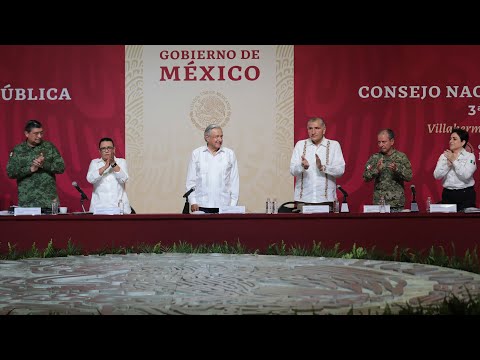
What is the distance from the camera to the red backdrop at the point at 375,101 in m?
8.47

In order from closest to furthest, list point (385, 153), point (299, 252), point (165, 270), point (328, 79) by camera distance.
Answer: point (165, 270)
point (299, 252)
point (385, 153)
point (328, 79)

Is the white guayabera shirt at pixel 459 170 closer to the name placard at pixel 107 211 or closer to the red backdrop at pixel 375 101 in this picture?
the red backdrop at pixel 375 101

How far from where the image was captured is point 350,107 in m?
8.48

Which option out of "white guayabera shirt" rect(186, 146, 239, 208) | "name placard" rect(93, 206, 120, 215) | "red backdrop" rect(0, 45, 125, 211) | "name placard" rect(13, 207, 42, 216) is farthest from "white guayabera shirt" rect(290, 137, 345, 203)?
"red backdrop" rect(0, 45, 125, 211)

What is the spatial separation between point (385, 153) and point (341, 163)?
1.29 feet

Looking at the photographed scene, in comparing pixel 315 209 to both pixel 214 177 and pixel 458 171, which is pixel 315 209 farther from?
pixel 458 171

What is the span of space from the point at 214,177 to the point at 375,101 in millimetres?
3023

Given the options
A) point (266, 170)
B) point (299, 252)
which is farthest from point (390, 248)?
point (266, 170)

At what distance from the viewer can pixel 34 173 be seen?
5.90 m

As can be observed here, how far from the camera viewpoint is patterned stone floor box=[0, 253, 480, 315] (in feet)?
8.63

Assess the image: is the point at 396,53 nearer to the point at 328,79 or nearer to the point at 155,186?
the point at 328,79

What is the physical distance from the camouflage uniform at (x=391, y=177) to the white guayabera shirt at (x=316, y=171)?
285 mm

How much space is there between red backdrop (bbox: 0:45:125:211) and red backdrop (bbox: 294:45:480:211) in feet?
7.45

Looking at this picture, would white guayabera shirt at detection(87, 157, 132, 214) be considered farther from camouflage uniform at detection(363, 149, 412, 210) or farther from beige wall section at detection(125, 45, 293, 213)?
camouflage uniform at detection(363, 149, 412, 210)
